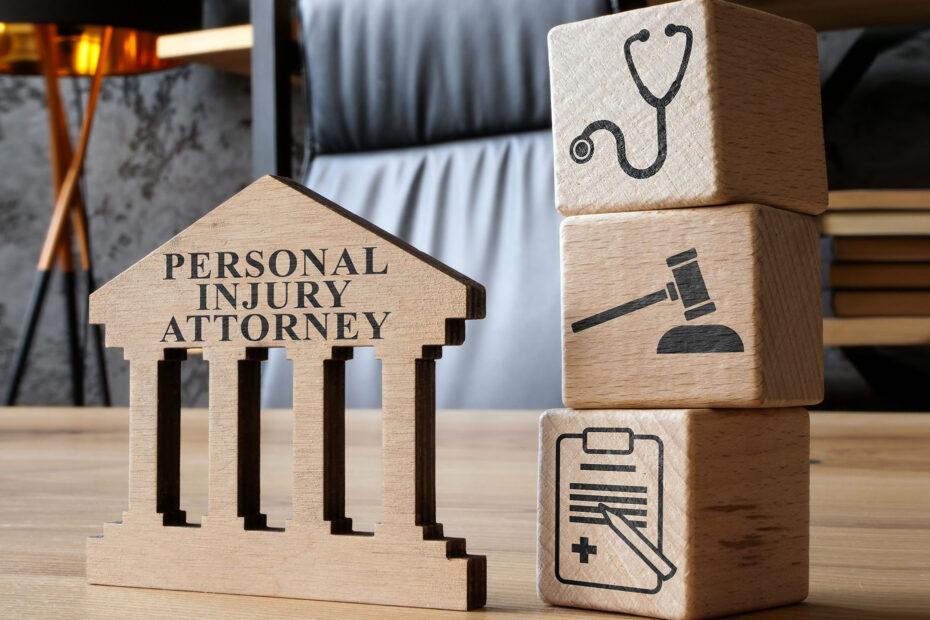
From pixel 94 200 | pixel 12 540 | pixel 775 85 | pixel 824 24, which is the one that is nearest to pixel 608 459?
pixel 775 85

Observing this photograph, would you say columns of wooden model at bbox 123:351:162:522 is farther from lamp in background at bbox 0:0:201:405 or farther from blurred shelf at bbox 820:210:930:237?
lamp in background at bbox 0:0:201:405

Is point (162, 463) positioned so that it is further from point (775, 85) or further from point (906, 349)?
point (906, 349)

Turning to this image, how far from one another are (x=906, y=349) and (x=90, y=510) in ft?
6.34

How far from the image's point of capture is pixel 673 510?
341 mm

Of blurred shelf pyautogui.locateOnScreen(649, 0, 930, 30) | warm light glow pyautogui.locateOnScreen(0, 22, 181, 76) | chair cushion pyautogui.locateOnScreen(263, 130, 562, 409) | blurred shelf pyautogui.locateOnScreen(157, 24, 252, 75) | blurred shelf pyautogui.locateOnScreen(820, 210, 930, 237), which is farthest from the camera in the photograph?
warm light glow pyautogui.locateOnScreen(0, 22, 181, 76)

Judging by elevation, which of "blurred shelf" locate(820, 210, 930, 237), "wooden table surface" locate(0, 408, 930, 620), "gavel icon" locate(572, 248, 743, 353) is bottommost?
"wooden table surface" locate(0, 408, 930, 620)

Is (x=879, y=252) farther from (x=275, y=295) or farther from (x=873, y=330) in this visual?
(x=275, y=295)

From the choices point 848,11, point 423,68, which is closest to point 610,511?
point 423,68

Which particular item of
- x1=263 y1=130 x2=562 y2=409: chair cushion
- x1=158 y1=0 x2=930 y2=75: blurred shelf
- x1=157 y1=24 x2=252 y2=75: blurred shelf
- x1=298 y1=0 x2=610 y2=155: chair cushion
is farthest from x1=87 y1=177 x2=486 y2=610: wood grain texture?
x1=157 y1=24 x2=252 y2=75: blurred shelf

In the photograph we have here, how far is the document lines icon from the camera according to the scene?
1.13 feet

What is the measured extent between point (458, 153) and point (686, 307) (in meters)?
1.32

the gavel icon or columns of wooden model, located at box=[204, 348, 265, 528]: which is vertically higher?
the gavel icon

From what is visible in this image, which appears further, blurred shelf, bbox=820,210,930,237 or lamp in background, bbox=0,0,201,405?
lamp in background, bbox=0,0,201,405

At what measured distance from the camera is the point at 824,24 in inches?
78.4
